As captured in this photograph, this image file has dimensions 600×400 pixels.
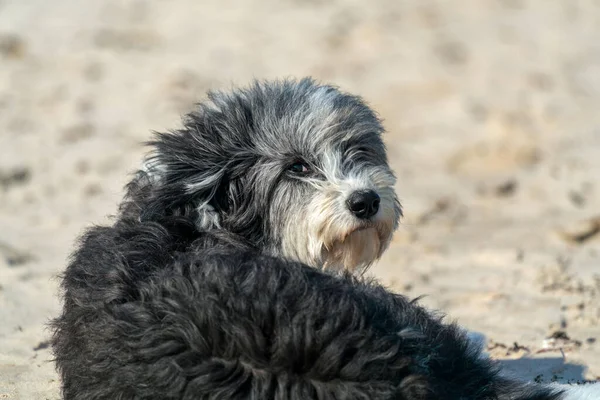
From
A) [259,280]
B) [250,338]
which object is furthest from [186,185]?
[250,338]

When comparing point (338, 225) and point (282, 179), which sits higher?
point (282, 179)

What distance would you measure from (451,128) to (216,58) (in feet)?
9.53

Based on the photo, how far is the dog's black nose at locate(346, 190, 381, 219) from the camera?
198 inches

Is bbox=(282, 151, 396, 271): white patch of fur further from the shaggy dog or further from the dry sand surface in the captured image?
the dry sand surface

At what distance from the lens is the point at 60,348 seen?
462cm

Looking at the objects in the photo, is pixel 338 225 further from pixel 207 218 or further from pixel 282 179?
pixel 207 218

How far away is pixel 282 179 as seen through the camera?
512 cm

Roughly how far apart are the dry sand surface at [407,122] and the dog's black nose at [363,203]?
54.6 inches

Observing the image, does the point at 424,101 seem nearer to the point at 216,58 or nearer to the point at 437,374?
the point at 216,58

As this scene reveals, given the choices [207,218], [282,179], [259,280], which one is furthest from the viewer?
[282,179]

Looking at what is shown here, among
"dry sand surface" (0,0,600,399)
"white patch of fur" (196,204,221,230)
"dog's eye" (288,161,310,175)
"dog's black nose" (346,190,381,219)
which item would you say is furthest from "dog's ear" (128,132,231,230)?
"dry sand surface" (0,0,600,399)

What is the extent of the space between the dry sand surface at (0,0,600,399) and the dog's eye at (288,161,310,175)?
1677mm

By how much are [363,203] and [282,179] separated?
0.42 m

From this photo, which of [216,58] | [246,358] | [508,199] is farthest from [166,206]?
[216,58]
